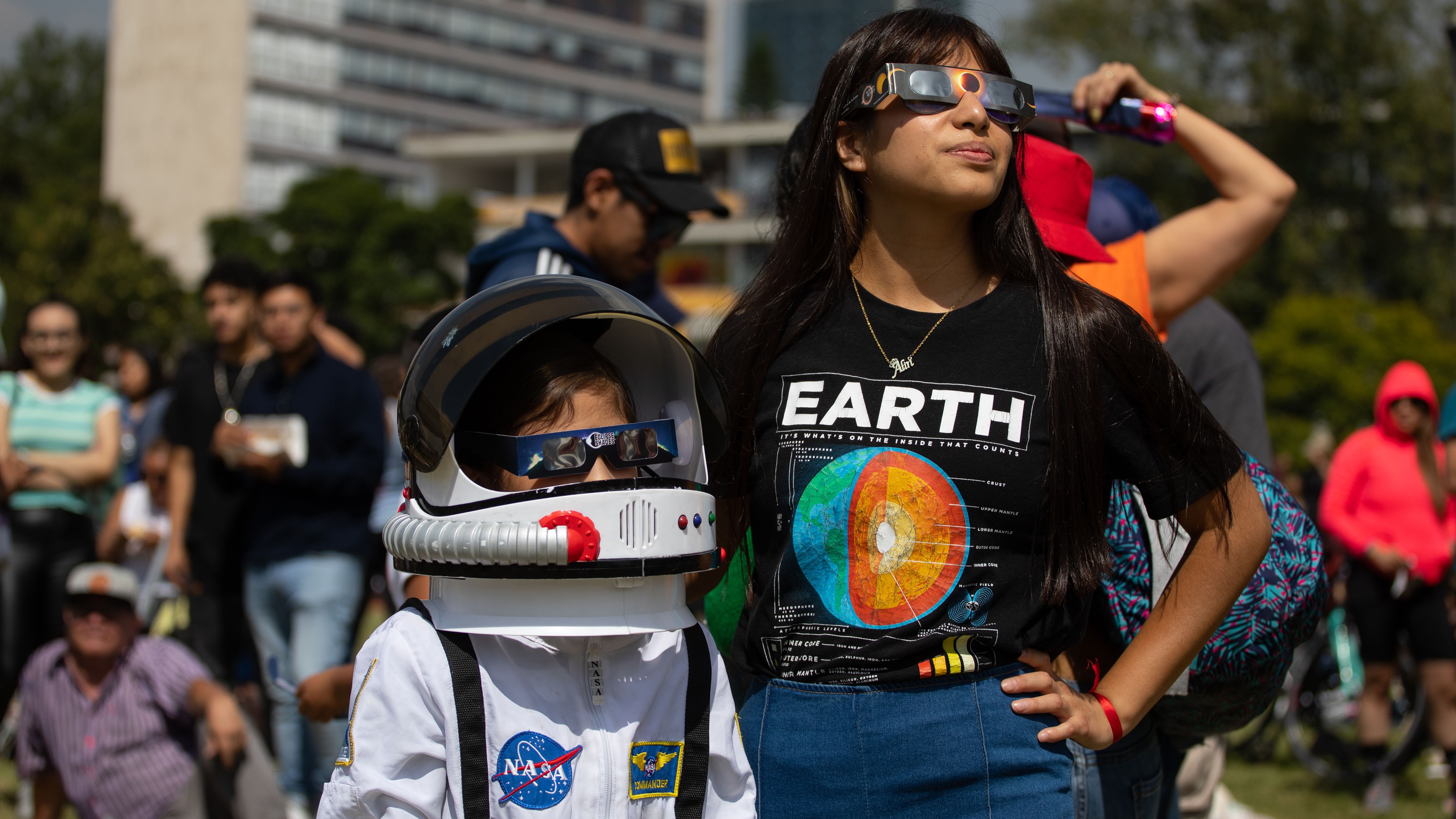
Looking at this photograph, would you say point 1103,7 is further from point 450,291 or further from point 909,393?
point 450,291

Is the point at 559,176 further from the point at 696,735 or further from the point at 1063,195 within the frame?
the point at 696,735

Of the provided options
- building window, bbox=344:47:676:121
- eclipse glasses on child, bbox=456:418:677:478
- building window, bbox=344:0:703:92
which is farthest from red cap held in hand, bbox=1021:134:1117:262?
building window, bbox=344:0:703:92

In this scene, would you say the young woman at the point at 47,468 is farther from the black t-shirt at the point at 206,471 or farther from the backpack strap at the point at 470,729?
the backpack strap at the point at 470,729

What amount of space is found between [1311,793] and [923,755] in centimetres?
609

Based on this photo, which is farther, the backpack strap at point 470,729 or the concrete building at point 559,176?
the concrete building at point 559,176

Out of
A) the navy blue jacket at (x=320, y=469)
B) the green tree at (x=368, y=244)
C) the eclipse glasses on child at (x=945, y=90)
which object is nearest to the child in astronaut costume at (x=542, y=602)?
the eclipse glasses on child at (x=945, y=90)

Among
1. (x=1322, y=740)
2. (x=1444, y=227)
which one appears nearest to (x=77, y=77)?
(x=1444, y=227)

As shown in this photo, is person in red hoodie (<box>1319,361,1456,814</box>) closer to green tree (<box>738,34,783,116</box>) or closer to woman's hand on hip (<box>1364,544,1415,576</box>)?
woman's hand on hip (<box>1364,544,1415,576</box>)

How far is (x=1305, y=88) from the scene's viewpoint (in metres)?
28.9

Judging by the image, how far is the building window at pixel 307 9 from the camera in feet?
234

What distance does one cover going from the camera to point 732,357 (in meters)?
2.31

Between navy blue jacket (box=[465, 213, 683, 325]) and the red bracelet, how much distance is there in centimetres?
195

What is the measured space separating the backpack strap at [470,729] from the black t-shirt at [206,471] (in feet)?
13.0

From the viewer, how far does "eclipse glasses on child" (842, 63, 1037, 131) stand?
7.18 ft
